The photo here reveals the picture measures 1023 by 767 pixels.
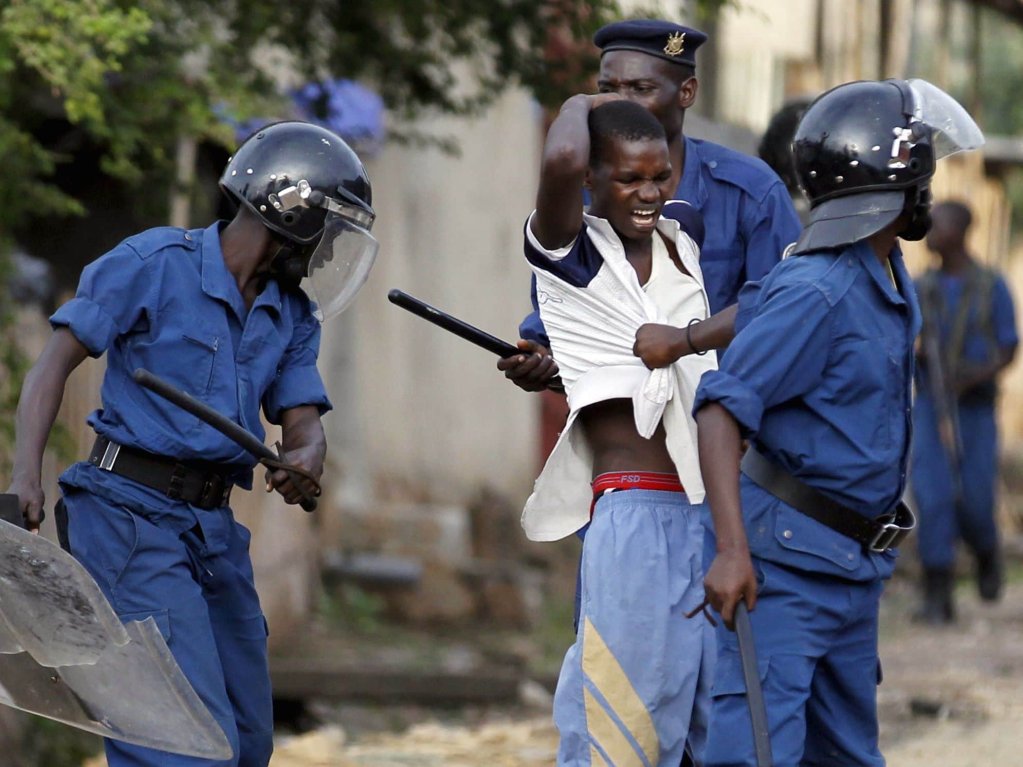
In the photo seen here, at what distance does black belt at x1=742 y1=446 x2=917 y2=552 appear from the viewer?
12.9ft

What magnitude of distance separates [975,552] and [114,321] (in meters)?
7.42

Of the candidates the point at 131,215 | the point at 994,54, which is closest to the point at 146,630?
the point at 131,215

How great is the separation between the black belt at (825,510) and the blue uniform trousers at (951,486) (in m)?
6.21

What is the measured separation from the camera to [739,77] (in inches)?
627

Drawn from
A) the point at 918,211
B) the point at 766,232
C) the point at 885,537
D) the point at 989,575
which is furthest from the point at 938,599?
the point at 918,211

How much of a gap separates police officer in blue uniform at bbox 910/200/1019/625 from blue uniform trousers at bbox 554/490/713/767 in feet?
20.3

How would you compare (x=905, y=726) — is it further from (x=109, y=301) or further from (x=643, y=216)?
(x=109, y=301)

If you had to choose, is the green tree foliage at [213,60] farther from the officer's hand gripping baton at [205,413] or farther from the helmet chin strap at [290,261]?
the officer's hand gripping baton at [205,413]

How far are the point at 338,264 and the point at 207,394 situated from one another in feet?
1.70

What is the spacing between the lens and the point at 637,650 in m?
4.18

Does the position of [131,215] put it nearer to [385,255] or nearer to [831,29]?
[385,255]

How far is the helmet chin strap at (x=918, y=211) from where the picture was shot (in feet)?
13.0

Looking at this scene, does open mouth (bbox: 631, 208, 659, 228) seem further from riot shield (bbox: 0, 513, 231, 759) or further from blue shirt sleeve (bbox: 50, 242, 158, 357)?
riot shield (bbox: 0, 513, 231, 759)

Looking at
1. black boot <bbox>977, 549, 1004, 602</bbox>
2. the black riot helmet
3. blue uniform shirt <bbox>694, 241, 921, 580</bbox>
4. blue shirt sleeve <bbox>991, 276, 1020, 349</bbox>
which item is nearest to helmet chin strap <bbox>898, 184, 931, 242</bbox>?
the black riot helmet
